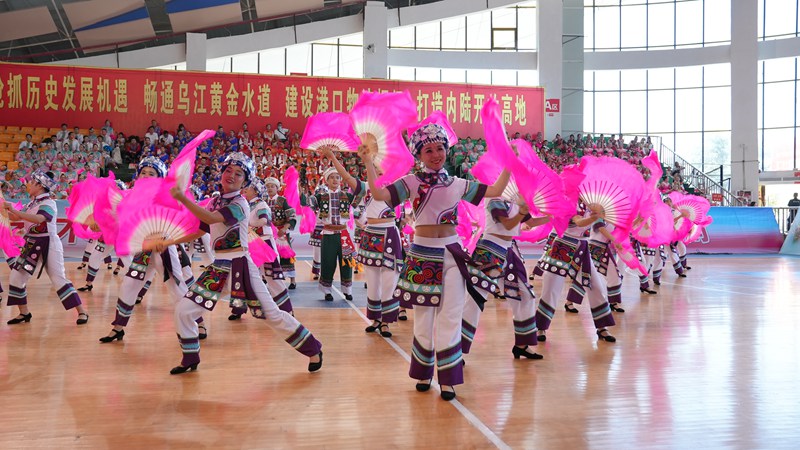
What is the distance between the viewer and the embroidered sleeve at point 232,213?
4098mm

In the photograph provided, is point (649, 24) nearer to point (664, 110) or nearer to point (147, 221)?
point (664, 110)

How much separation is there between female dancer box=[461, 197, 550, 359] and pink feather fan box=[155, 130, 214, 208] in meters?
1.97

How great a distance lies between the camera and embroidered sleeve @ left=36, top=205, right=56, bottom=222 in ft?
18.6

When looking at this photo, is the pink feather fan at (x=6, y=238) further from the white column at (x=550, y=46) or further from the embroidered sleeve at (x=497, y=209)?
the white column at (x=550, y=46)

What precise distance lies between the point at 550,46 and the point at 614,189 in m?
18.8

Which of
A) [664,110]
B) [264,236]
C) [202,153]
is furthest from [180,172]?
[664,110]

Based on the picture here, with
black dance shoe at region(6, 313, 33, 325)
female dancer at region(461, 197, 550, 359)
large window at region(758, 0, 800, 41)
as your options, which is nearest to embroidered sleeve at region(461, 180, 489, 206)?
female dancer at region(461, 197, 550, 359)

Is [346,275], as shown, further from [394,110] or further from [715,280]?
[715,280]

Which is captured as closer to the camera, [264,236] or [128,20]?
[264,236]

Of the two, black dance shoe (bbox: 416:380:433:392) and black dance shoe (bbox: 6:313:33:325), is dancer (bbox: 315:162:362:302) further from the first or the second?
black dance shoe (bbox: 416:380:433:392)

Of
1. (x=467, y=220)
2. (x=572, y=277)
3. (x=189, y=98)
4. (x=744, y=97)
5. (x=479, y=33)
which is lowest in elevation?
(x=572, y=277)

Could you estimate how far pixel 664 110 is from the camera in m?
26.4

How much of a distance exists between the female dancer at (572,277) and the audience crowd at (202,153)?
342 inches

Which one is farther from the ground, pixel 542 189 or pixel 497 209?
pixel 542 189
